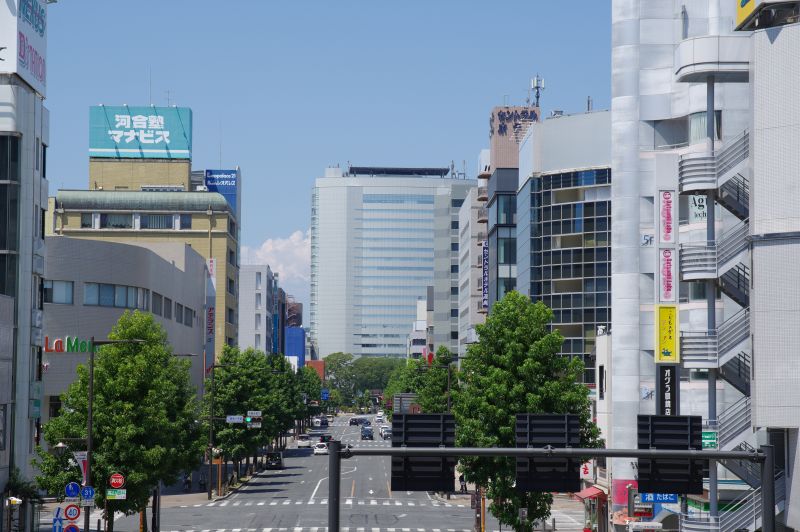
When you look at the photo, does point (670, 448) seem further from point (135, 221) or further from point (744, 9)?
point (135, 221)

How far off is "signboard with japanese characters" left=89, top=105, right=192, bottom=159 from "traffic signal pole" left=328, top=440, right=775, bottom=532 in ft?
489

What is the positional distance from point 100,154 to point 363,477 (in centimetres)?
6718

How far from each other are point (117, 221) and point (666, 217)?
4824 inches

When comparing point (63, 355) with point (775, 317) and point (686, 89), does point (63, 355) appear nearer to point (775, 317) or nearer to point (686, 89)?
point (686, 89)

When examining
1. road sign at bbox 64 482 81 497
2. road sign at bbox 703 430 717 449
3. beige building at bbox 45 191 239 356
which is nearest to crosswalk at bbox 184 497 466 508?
road sign at bbox 64 482 81 497

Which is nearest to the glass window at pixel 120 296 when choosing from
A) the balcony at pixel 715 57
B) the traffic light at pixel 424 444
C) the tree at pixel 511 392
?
the tree at pixel 511 392

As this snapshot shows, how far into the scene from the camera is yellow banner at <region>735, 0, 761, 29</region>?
125 feet

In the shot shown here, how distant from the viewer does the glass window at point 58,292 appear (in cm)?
9788

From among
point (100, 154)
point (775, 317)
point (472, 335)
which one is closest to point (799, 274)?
point (775, 317)

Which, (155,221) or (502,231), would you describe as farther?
(155,221)

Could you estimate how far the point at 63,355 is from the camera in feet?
326

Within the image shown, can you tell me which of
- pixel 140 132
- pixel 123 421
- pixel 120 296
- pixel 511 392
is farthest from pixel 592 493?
pixel 140 132

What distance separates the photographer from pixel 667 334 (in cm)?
5072

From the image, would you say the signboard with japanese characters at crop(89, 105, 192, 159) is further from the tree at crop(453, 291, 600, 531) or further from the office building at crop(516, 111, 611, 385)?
the tree at crop(453, 291, 600, 531)
